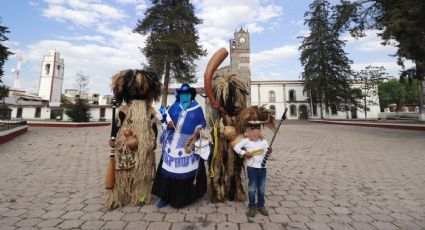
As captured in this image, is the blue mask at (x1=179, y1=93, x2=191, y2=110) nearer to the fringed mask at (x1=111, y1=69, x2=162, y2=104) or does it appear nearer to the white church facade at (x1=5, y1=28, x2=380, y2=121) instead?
the fringed mask at (x1=111, y1=69, x2=162, y2=104)

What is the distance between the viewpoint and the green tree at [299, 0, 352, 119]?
86.4ft

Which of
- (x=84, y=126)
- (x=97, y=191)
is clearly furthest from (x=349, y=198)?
(x=84, y=126)

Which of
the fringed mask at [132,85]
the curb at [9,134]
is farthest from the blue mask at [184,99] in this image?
the curb at [9,134]

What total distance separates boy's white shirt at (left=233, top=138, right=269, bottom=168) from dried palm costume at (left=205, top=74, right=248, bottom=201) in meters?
0.34

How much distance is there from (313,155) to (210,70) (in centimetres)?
524

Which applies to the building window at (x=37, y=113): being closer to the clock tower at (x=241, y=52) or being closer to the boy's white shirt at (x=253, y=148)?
the clock tower at (x=241, y=52)

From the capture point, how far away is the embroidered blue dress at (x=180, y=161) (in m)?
3.08

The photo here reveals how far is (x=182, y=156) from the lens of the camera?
310 cm

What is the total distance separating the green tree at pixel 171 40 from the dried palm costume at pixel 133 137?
48.9ft

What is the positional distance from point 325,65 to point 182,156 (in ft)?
93.9

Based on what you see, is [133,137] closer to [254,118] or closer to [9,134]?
Answer: [254,118]

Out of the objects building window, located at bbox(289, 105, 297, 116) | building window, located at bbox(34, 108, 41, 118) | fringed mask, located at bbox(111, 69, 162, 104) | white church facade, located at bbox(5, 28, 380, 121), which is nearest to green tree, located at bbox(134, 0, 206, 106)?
white church facade, located at bbox(5, 28, 380, 121)

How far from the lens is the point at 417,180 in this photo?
13.8 feet

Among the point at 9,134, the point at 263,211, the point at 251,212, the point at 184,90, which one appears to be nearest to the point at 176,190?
the point at 251,212
